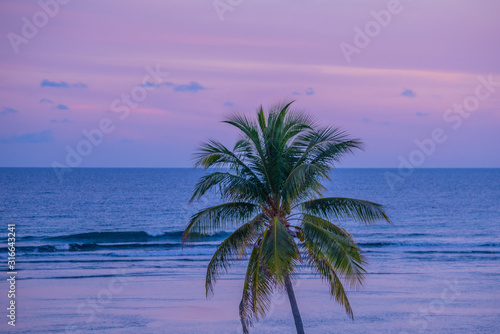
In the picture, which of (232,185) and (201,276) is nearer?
(232,185)

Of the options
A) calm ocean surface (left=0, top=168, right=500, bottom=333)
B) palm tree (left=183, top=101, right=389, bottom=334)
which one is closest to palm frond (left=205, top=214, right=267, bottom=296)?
palm tree (left=183, top=101, right=389, bottom=334)

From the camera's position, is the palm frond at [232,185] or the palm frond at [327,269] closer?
the palm frond at [327,269]

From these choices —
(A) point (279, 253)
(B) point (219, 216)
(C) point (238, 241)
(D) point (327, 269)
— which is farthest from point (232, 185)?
(D) point (327, 269)

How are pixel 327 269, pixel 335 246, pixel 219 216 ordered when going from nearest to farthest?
pixel 335 246
pixel 327 269
pixel 219 216

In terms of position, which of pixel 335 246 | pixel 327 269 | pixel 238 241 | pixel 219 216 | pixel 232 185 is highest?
pixel 232 185

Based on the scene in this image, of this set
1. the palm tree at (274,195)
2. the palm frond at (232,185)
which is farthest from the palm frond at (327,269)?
the palm frond at (232,185)

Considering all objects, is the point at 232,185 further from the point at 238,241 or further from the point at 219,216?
the point at 238,241

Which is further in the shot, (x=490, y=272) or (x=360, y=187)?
(x=360, y=187)

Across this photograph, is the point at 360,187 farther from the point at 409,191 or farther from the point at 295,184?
the point at 295,184

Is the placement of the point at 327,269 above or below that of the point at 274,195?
below

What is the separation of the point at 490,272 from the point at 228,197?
18690mm

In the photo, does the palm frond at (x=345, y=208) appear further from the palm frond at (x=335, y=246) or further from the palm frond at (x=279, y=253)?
the palm frond at (x=279, y=253)

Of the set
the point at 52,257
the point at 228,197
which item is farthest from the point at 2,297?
the point at 228,197

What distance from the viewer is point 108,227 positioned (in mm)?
48594
